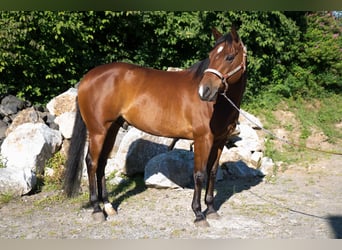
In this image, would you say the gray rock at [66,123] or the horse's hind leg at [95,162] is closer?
the horse's hind leg at [95,162]

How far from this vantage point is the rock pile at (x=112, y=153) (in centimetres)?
510

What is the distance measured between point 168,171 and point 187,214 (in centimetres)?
108

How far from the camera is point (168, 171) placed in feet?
16.9

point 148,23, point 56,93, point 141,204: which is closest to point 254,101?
point 148,23

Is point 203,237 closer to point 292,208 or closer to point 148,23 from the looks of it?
point 292,208

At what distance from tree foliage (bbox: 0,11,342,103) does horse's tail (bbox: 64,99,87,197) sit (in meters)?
2.89

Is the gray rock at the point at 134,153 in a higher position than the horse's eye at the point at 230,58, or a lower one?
lower

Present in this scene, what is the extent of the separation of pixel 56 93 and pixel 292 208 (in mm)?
5420

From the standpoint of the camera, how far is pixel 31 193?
492 cm

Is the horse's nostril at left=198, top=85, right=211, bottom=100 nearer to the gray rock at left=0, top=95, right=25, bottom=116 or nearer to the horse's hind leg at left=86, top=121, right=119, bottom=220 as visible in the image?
the horse's hind leg at left=86, top=121, right=119, bottom=220

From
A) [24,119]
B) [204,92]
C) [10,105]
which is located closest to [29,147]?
[24,119]

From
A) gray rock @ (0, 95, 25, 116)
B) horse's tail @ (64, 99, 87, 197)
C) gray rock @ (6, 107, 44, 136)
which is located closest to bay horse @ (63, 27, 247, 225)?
horse's tail @ (64, 99, 87, 197)

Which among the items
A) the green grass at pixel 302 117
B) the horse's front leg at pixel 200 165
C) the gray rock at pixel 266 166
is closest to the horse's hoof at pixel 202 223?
the horse's front leg at pixel 200 165

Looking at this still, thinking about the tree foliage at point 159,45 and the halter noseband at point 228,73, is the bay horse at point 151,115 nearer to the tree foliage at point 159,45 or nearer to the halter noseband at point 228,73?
the halter noseband at point 228,73
